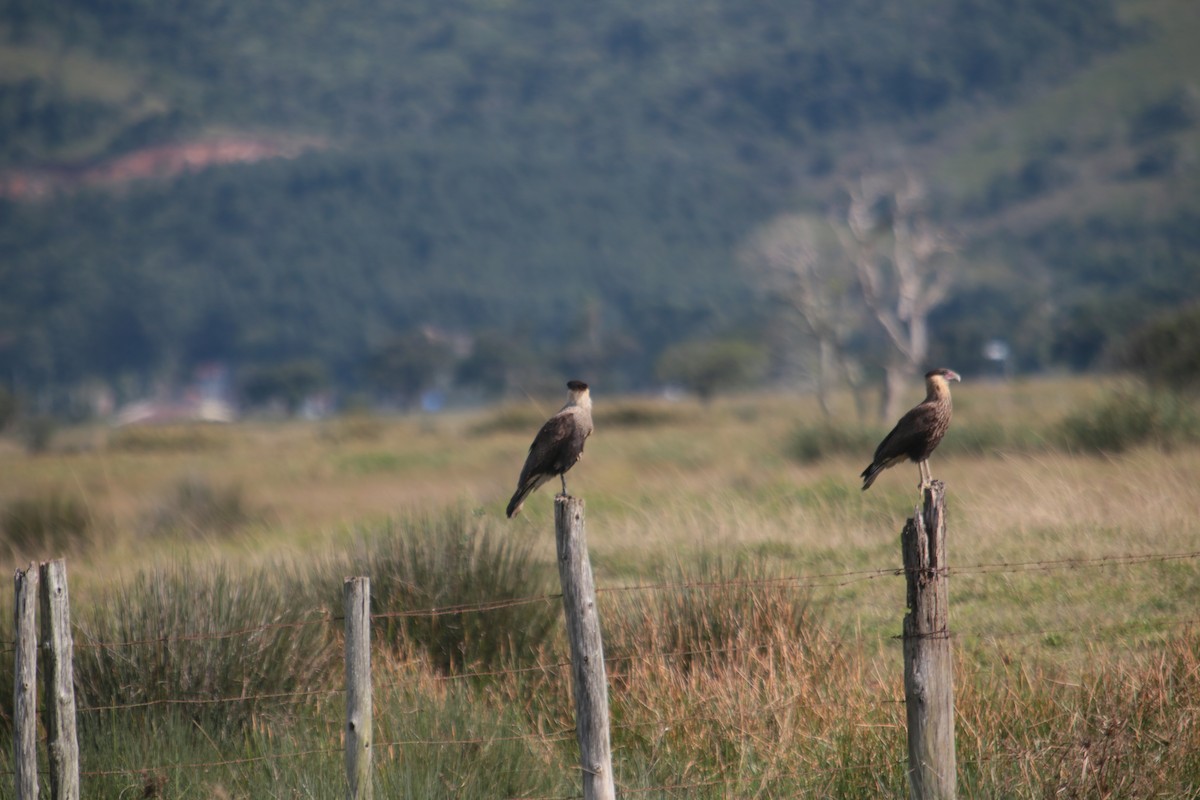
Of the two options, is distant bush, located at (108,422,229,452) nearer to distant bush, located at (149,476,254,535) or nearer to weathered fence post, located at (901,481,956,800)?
distant bush, located at (149,476,254,535)

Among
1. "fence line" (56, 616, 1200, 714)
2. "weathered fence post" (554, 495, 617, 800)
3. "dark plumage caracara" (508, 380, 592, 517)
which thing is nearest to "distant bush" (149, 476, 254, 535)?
"fence line" (56, 616, 1200, 714)

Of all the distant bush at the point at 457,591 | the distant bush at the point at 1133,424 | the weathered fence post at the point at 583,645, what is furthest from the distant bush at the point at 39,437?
the weathered fence post at the point at 583,645

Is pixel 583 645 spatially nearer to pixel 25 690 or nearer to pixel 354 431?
pixel 25 690

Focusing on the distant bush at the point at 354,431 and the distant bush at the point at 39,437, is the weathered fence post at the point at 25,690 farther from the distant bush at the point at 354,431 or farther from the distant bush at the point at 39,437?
the distant bush at the point at 39,437

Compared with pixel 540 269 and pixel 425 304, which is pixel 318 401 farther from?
pixel 540 269

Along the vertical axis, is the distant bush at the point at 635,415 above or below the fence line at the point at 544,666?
above

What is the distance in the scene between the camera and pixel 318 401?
111500mm

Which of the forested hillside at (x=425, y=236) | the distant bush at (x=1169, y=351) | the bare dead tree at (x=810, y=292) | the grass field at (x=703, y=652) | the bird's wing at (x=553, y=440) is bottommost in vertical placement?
the grass field at (x=703, y=652)

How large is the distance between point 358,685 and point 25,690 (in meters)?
1.42

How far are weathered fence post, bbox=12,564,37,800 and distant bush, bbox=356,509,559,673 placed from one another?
2.35 m

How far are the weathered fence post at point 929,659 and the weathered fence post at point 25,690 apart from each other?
3.62m

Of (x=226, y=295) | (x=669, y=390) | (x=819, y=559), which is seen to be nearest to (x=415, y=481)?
(x=819, y=559)

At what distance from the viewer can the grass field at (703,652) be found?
608 cm

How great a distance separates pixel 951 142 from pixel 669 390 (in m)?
111
